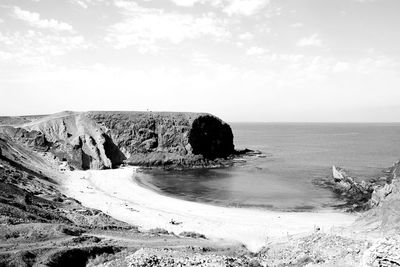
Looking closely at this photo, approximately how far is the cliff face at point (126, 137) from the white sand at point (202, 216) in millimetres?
20198

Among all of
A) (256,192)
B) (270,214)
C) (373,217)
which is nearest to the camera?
(373,217)

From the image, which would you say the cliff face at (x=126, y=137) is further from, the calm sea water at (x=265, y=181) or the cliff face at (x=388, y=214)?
the cliff face at (x=388, y=214)

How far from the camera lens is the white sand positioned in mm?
35969

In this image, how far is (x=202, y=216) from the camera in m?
41.3

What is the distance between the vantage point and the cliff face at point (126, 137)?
72125 millimetres

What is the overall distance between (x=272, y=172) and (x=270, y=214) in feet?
91.9

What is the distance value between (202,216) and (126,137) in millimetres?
47463

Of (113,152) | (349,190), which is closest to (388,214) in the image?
(349,190)

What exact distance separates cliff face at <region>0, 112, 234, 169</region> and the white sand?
20.2 m

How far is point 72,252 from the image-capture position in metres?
21.9

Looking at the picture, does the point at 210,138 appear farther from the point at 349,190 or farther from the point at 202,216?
the point at 202,216

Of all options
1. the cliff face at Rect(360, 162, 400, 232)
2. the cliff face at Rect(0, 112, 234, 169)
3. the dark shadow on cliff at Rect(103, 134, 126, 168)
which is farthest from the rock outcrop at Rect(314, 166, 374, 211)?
the dark shadow on cliff at Rect(103, 134, 126, 168)

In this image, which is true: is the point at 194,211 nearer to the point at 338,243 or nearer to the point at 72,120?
the point at 338,243

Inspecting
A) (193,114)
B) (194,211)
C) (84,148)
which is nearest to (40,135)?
(84,148)
